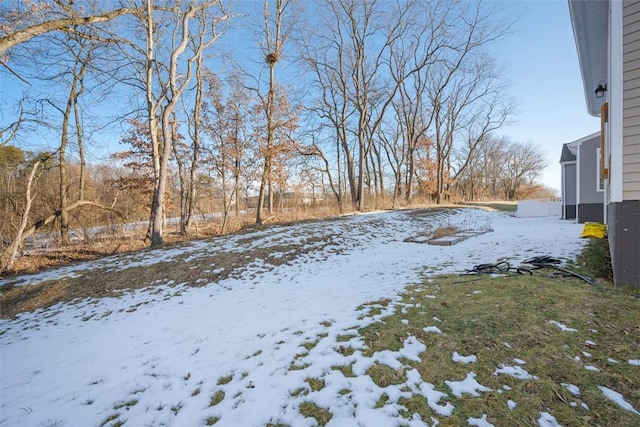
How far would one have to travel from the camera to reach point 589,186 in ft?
34.1

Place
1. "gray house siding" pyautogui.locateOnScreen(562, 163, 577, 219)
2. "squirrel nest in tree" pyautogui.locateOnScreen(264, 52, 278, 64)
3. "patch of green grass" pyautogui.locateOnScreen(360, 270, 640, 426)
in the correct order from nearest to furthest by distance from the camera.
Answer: "patch of green grass" pyautogui.locateOnScreen(360, 270, 640, 426)
"gray house siding" pyautogui.locateOnScreen(562, 163, 577, 219)
"squirrel nest in tree" pyautogui.locateOnScreen(264, 52, 278, 64)

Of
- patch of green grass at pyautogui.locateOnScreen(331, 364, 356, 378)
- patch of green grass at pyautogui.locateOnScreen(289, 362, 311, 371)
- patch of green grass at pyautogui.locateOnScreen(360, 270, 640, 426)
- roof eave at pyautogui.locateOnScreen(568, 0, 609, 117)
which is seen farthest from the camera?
roof eave at pyautogui.locateOnScreen(568, 0, 609, 117)

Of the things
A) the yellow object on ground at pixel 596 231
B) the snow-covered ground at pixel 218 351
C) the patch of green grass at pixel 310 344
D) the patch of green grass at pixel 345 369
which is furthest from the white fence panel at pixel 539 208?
the patch of green grass at pixel 345 369

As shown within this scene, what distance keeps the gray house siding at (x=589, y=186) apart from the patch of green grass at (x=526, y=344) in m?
9.06

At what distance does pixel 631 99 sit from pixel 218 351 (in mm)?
5808

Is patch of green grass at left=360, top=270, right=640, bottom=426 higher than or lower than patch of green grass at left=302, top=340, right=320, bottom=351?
higher

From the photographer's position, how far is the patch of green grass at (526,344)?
1835mm

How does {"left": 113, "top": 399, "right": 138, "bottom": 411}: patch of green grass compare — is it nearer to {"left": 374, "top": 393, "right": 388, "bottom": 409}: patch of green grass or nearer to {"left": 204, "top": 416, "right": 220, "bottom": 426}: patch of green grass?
{"left": 204, "top": 416, "right": 220, "bottom": 426}: patch of green grass

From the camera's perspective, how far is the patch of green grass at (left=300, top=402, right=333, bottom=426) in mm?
1888

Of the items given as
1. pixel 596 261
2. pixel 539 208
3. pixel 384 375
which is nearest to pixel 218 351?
pixel 384 375

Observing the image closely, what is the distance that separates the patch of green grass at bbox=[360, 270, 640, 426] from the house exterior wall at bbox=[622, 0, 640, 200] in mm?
1391

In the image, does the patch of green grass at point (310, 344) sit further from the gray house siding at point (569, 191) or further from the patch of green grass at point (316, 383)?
the gray house siding at point (569, 191)

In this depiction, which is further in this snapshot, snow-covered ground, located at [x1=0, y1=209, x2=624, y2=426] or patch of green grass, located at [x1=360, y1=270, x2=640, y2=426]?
snow-covered ground, located at [x1=0, y1=209, x2=624, y2=426]

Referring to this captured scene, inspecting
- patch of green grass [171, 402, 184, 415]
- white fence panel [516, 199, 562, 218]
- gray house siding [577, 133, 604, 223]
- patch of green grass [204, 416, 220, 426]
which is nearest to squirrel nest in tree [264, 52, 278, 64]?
gray house siding [577, 133, 604, 223]
